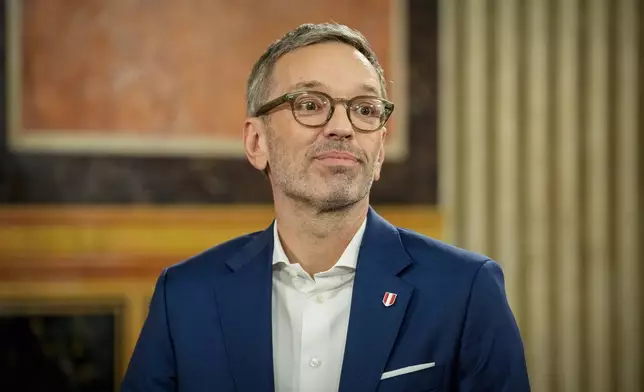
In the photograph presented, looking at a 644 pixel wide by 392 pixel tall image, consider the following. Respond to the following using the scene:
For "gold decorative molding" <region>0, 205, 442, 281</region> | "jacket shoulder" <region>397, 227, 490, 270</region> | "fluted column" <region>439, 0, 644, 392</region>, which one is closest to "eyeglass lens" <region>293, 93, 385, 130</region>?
"jacket shoulder" <region>397, 227, 490, 270</region>

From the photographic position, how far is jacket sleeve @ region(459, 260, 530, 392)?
1.33 metres

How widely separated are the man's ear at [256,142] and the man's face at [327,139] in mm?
84

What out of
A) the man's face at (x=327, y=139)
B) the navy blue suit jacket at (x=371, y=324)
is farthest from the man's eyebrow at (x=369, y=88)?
the navy blue suit jacket at (x=371, y=324)

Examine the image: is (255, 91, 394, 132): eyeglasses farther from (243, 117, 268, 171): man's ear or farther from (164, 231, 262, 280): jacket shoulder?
(164, 231, 262, 280): jacket shoulder

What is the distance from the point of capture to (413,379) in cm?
134

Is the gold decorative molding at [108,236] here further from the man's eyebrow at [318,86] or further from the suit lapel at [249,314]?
the man's eyebrow at [318,86]

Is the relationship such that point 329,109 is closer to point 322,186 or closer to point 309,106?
point 309,106

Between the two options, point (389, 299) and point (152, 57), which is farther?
point (152, 57)

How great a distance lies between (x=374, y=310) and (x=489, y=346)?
0.21 metres

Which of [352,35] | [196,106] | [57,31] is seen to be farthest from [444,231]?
[352,35]

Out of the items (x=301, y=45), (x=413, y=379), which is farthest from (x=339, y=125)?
(x=413, y=379)

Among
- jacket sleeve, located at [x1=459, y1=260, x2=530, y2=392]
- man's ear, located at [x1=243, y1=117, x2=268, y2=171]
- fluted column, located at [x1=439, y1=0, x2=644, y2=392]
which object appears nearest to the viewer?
jacket sleeve, located at [x1=459, y1=260, x2=530, y2=392]

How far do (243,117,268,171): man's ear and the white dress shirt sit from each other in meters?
0.18

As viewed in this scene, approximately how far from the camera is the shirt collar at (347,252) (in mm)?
1476
